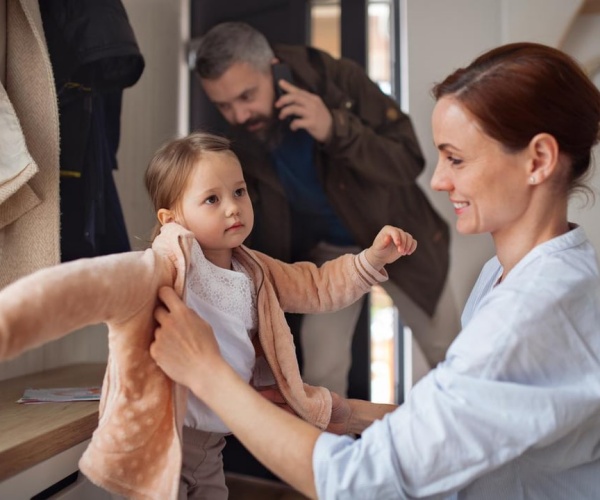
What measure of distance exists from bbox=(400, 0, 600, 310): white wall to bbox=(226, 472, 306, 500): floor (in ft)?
2.73

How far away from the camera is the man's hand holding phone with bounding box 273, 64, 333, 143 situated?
77.4 inches

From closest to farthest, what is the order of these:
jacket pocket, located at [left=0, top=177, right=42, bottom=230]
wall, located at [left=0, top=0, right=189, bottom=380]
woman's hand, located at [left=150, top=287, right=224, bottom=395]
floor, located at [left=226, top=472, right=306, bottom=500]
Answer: woman's hand, located at [left=150, top=287, right=224, bottom=395] → jacket pocket, located at [left=0, top=177, right=42, bottom=230] → wall, located at [left=0, top=0, right=189, bottom=380] → floor, located at [left=226, top=472, right=306, bottom=500]

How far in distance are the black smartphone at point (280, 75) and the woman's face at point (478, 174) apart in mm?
1129

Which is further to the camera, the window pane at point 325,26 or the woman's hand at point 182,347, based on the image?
the window pane at point 325,26

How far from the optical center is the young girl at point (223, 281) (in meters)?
0.98

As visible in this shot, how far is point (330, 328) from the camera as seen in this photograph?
2.00 metres

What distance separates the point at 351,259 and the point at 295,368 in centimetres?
24

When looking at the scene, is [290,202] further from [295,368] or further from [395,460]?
[395,460]

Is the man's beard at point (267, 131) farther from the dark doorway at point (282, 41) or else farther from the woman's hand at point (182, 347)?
the woman's hand at point (182, 347)

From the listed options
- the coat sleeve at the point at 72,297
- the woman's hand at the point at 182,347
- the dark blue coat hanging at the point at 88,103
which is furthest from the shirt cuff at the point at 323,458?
the dark blue coat hanging at the point at 88,103

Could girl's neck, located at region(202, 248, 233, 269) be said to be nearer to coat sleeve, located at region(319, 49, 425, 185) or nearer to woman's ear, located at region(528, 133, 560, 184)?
woman's ear, located at region(528, 133, 560, 184)

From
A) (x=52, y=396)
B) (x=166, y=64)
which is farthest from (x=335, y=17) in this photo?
(x=52, y=396)

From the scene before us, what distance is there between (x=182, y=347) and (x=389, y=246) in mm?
444

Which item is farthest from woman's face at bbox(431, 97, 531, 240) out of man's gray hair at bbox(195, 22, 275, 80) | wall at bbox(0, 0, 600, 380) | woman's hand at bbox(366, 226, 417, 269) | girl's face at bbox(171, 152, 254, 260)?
A: man's gray hair at bbox(195, 22, 275, 80)
